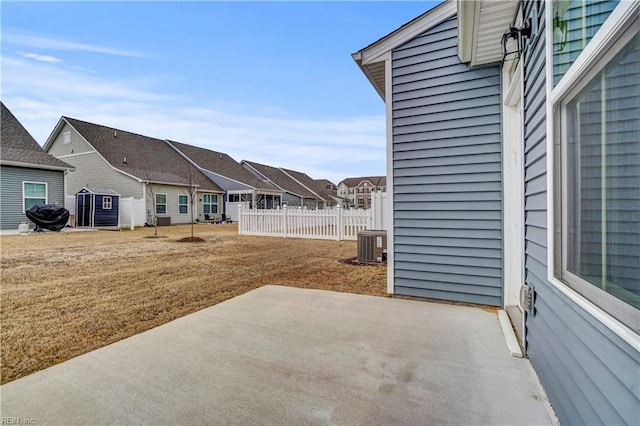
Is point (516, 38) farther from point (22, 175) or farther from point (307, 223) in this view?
point (22, 175)

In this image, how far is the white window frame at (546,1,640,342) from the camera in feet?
3.17

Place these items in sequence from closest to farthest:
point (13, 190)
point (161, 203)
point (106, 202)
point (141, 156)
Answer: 1. point (13, 190)
2. point (106, 202)
3. point (161, 203)
4. point (141, 156)

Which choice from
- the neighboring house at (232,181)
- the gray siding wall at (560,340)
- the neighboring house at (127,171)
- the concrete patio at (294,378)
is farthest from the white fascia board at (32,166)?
the gray siding wall at (560,340)

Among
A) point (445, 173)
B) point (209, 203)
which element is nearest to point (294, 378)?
point (445, 173)

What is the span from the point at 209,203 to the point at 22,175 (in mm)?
9945

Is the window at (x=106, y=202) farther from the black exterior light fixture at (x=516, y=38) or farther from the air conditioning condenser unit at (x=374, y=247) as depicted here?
the black exterior light fixture at (x=516, y=38)

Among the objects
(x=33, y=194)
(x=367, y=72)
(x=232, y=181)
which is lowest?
(x=33, y=194)

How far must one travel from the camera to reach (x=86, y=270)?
5766 millimetres

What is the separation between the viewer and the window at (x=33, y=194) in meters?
13.5

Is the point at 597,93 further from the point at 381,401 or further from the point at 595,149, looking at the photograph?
the point at 381,401

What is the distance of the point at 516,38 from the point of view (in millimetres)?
2588

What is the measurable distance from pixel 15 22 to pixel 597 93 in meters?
10.1

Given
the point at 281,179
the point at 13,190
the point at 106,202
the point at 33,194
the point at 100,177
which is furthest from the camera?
the point at 281,179

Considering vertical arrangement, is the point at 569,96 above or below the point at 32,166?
below
